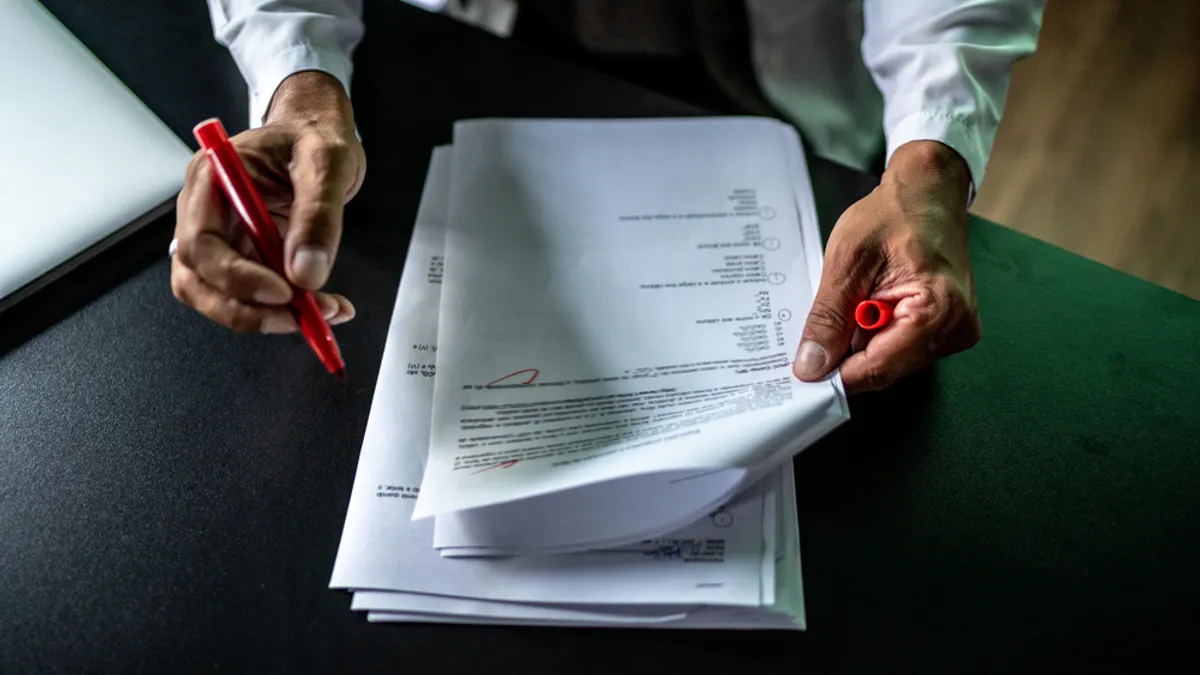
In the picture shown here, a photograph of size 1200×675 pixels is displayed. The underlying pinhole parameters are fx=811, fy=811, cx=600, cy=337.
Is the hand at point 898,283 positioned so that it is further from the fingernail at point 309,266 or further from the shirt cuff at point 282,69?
the shirt cuff at point 282,69

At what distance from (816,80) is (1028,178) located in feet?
2.97

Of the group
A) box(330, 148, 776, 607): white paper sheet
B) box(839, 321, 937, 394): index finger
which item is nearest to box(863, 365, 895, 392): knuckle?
A: box(839, 321, 937, 394): index finger

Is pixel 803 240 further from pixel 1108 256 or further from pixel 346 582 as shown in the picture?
pixel 1108 256

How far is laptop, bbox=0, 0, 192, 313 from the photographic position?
678 millimetres

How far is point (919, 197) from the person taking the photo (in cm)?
65

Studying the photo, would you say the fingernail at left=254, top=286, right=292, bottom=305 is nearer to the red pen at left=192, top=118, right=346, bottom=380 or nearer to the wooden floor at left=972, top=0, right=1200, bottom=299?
the red pen at left=192, top=118, right=346, bottom=380

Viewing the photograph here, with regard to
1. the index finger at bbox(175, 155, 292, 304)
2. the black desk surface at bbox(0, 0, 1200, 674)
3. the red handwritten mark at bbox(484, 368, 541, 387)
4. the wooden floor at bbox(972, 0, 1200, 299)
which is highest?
the index finger at bbox(175, 155, 292, 304)

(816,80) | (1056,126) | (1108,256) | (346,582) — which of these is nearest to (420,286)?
(346,582)

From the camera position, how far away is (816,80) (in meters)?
0.90

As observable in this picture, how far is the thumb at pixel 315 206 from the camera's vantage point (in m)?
0.55

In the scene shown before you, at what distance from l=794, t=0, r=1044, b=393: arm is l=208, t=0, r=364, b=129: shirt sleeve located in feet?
1.60

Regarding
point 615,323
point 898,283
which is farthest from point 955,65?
point 615,323

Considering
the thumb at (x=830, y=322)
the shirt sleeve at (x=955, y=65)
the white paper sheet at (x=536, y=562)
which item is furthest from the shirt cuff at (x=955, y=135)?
the white paper sheet at (x=536, y=562)

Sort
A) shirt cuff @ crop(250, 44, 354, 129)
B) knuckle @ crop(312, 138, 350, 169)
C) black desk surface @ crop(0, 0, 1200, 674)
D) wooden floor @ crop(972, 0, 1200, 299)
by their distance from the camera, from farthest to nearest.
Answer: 1. wooden floor @ crop(972, 0, 1200, 299)
2. shirt cuff @ crop(250, 44, 354, 129)
3. knuckle @ crop(312, 138, 350, 169)
4. black desk surface @ crop(0, 0, 1200, 674)
